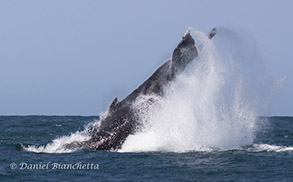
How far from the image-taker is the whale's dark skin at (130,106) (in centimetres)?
1600

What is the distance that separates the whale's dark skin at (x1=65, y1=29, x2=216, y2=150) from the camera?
16.0 m

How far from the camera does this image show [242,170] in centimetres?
1357

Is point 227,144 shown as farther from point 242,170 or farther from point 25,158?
point 25,158

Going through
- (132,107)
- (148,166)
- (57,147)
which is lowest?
(148,166)

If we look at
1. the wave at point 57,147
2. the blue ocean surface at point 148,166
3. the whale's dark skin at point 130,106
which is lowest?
the blue ocean surface at point 148,166

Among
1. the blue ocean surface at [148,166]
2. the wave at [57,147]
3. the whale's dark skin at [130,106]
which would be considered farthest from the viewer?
the wave at [57,147]

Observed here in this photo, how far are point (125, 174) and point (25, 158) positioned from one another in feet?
12.1

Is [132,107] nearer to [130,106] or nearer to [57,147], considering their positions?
[130,106]

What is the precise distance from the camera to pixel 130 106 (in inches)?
651

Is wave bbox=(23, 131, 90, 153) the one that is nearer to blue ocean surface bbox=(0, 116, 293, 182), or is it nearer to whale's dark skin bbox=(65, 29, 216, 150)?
whale's dark skin bbox=(65, 29, 216, 150)

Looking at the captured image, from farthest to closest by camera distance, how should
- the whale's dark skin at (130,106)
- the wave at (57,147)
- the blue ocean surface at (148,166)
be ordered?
the wave at (57,147)
the whale's dark skin at (130,106)
the blue ocean surface at (148,166)

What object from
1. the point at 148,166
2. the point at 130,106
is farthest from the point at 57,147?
the point at 148,166

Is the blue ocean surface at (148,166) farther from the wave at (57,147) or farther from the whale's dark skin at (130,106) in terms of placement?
the wave at (57,147)

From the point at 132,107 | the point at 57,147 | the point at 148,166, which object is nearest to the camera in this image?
the point at 148,166
